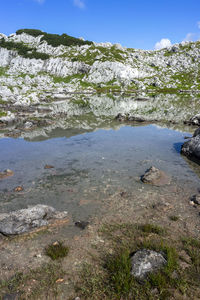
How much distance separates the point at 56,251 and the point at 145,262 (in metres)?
4.38

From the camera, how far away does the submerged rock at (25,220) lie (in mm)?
11000

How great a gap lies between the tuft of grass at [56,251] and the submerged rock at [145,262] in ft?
11.3

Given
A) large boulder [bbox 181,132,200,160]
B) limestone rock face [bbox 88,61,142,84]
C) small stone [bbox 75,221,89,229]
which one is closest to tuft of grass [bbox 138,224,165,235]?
small stone [bbox 75,221,89,229]

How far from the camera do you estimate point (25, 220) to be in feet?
37.4

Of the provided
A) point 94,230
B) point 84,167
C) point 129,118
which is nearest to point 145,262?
point 94,230

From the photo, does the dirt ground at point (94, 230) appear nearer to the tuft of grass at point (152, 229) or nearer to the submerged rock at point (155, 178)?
the tuft of grass at point (152, 229)

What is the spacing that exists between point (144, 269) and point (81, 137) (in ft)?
86.2

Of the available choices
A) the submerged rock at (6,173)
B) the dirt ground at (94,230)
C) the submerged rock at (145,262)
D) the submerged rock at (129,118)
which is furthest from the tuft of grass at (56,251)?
the submerged rock at (129,118)

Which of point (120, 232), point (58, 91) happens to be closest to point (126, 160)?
point (120, 232)

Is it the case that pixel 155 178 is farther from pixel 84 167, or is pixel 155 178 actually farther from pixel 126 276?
pixel 126 276

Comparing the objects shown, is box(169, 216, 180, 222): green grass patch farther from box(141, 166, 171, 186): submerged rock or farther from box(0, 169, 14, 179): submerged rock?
box(0, 169, 14, 179): submerged rock

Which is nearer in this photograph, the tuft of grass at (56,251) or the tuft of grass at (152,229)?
the tuft of grass at (56,251)

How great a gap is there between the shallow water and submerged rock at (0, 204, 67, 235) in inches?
68.5

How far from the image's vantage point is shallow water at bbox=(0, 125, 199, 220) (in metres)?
15.2
